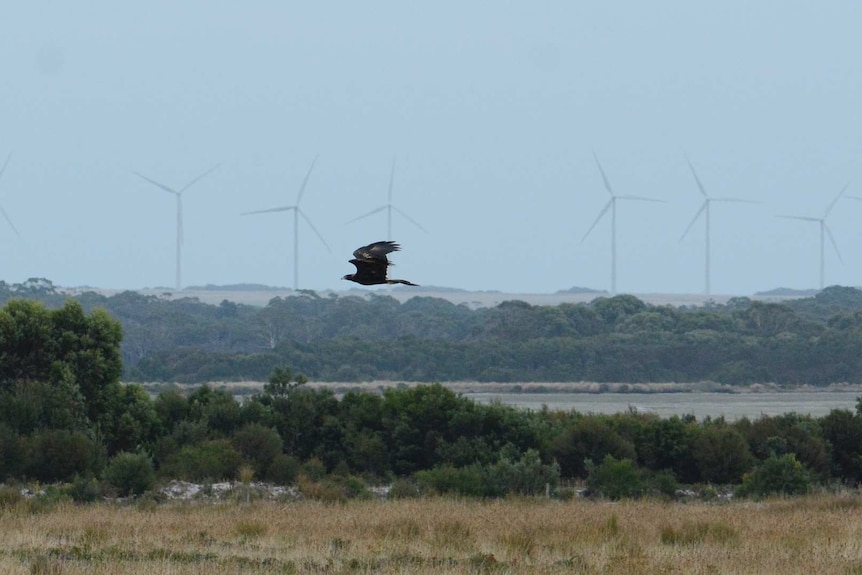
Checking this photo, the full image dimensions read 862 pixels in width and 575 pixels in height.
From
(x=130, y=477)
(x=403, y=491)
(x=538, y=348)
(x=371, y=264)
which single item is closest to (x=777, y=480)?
(x=403, y=491)

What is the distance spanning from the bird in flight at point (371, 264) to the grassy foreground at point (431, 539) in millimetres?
3962

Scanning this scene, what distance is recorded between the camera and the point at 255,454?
110 ft

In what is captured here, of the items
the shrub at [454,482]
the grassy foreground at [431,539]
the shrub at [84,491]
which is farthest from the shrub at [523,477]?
the shrub at [84,491]

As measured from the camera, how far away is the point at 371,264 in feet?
45.8

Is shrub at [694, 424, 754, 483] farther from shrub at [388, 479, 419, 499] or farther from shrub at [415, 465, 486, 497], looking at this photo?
shrub at [388, 479, 419, 499]

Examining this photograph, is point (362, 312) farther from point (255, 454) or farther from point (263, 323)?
point (255, 454)

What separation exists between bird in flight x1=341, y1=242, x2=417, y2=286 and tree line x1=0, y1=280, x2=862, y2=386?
Result: 253 feet

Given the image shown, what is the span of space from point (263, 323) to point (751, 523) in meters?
107

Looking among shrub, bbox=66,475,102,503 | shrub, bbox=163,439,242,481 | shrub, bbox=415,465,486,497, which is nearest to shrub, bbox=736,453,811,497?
shrub, bbox=415,465,486,497

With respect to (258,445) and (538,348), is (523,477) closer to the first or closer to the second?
(258,445)

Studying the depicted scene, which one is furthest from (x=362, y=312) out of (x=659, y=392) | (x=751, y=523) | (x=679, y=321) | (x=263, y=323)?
(x=751, y=523)

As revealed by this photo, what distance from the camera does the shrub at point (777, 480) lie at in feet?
98.4

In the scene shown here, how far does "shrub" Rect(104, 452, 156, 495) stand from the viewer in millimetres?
28828

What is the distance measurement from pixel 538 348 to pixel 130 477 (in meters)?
74.1
